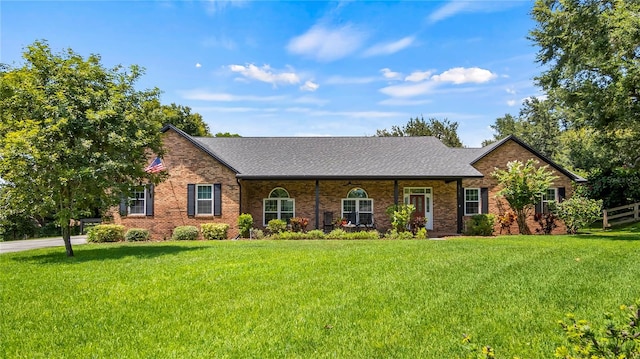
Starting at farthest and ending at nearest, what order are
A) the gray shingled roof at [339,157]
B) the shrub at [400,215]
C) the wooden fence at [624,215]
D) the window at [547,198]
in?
the wooden fence at [624,215] < the window at [547,198] < the gray shingled roof at [339,157] < the shrub at [400,215]

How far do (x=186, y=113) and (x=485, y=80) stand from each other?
1319 inches

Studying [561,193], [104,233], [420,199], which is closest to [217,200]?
[104,233]

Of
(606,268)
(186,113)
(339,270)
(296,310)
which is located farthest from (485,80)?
(186,113)

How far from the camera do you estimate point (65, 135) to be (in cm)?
1252

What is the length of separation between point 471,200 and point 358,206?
5.99 m

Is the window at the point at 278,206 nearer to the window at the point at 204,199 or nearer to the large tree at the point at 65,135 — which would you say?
the window at the point at 204,199

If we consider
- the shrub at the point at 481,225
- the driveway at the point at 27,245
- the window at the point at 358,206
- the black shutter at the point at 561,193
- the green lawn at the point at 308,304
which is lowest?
the driveway at the point at 27,245

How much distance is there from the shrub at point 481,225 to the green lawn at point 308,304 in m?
8.24

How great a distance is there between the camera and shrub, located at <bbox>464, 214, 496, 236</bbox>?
1917 cm

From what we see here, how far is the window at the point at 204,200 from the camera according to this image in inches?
784

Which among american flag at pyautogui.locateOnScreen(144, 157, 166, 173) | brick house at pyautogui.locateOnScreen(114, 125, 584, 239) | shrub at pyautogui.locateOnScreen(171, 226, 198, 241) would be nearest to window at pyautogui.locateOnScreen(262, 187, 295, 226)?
brick house at pyautogui.locateOnScreen(114, 125, 584, 239)

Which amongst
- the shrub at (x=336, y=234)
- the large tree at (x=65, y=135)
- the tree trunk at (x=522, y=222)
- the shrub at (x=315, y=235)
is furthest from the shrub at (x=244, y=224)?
the tree trunk at (x=522, y=222)

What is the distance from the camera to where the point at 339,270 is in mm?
8984

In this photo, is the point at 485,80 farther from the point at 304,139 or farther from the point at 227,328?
the point at 227,328
